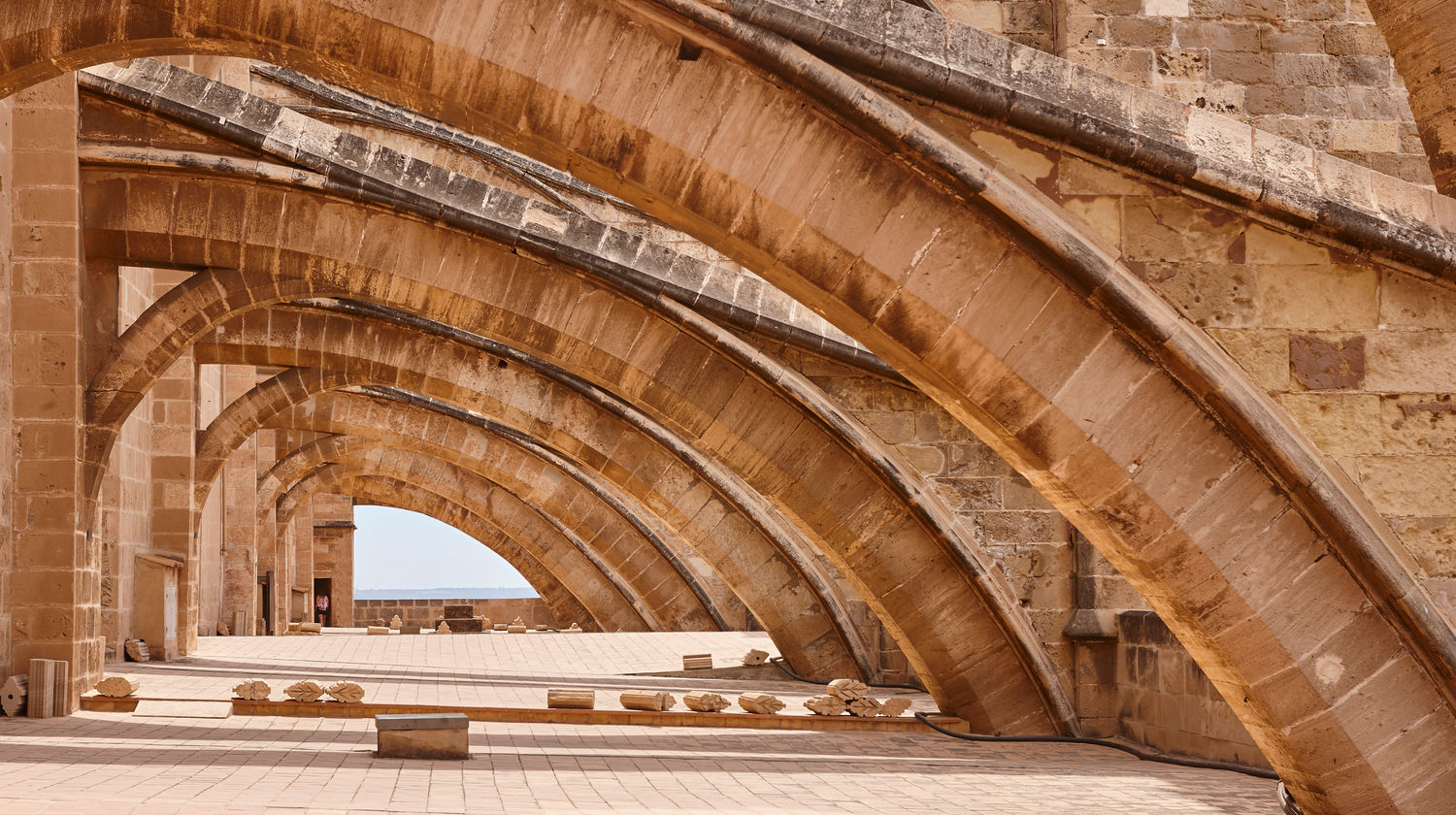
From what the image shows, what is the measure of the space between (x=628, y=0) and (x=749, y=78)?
1.45 ft

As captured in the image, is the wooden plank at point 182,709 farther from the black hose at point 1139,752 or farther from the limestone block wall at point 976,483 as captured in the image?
the black hose at point 1139,752

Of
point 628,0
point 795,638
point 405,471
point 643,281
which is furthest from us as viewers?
point 405,471

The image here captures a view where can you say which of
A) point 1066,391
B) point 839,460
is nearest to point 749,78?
point 1066,391

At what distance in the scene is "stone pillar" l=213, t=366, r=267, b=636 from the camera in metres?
16.8

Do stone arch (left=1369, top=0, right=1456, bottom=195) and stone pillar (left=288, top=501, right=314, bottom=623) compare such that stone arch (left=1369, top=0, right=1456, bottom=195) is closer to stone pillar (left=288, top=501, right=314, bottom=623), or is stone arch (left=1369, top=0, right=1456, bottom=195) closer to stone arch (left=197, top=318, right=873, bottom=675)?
stone arch (left=197, top=318, right=873, bottom=675)

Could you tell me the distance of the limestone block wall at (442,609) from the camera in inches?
1171

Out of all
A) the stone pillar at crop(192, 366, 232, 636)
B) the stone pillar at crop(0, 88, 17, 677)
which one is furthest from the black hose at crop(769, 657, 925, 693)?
the stone pillar at crop(0, 88, 17, 677)

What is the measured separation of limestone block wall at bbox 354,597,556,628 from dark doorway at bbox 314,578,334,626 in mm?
1682

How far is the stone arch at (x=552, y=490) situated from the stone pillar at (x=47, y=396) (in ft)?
26.6

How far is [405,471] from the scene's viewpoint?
68.8 ft

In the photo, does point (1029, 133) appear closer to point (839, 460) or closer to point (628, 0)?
point (628, 0)

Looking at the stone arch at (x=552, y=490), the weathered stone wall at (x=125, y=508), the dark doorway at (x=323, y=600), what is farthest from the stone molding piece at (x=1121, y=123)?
the dark doorway at (x=323, y=600)

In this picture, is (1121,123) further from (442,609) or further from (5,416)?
(442,609)

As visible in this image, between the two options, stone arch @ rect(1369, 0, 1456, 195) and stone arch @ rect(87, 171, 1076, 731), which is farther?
stone arch @ rect(87, 171, 1076, 731)
